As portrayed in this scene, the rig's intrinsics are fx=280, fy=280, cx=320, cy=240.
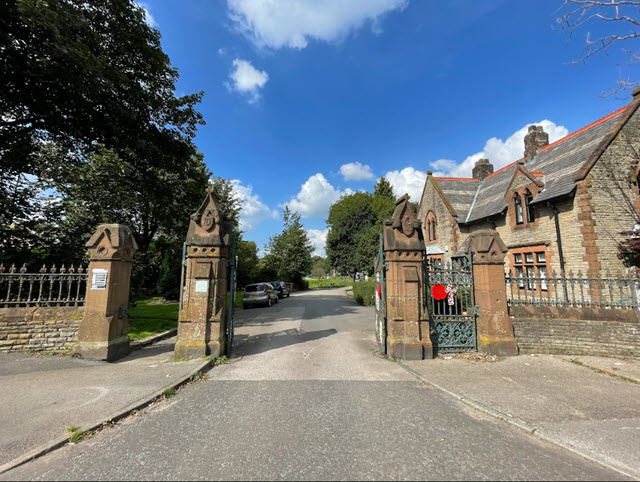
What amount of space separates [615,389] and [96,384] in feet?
29.8

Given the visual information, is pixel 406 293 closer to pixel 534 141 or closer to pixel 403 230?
pixel 403 230

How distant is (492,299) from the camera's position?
6848mm

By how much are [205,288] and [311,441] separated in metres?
4.43

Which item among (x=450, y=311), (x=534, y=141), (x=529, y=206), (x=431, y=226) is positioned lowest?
(x=450, y=311)

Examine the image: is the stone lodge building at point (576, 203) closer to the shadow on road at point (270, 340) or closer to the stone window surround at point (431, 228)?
the stone window surround at point (431, 228)

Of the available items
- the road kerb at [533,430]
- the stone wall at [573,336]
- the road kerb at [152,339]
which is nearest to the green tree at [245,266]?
the road kerb at [152,339]

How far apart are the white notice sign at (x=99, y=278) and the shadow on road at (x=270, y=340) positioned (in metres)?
3.49

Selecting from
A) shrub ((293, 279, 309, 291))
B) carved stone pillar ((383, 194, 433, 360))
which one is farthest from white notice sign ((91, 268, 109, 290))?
shrub ((293, 279, 309, 291))

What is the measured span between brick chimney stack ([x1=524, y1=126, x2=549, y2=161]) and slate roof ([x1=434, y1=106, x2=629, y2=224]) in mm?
1021

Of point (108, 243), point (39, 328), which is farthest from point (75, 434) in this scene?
point (39, 328)

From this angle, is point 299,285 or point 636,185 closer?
point 636,185

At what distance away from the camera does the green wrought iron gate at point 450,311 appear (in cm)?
689

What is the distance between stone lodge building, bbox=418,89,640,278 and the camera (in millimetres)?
11891

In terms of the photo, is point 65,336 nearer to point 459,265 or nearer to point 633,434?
point 459,265
